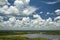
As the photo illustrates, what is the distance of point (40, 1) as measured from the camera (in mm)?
4355

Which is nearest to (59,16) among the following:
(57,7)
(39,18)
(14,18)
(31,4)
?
(57,7)

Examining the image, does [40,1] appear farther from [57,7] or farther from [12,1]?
[12,1]

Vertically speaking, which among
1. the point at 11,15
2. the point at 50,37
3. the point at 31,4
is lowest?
the point at 50,37

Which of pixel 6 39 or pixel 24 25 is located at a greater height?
pixel 24 25

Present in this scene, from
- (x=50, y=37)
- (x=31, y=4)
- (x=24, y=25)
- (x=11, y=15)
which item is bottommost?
(x=50, y=37)

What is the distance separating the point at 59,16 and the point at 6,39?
5.28ft

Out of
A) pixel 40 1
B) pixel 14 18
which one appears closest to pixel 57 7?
pixel 40 1

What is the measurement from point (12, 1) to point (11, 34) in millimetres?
921

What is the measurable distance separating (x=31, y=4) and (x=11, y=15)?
2.11 feet

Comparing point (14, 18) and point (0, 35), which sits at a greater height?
point (14, 18)

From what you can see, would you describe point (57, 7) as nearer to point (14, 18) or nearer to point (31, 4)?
point (31, 4)

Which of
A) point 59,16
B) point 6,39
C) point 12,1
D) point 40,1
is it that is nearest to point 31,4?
point 40,1

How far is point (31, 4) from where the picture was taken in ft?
14.3

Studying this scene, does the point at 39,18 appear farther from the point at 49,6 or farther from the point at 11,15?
the point at 11,15
